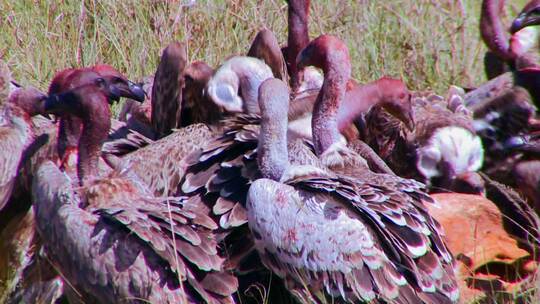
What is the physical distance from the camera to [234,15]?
24.6 feet

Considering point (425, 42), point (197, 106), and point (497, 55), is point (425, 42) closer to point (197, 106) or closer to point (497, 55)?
point (497, 55)

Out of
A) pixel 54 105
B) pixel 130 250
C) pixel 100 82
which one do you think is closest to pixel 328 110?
pixel 100 82

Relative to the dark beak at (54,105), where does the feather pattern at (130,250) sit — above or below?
below

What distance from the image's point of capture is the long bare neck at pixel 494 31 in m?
7.57

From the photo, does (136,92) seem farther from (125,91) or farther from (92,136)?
(92,136)

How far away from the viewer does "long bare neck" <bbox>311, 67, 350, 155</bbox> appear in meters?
5.73

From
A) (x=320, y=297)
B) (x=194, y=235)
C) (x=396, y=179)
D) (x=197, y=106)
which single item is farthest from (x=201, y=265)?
(x=197, y=106)

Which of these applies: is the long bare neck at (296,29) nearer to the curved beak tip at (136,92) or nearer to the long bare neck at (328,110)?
the long bare neck at (328,110)

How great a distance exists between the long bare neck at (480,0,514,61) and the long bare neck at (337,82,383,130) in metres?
1.62

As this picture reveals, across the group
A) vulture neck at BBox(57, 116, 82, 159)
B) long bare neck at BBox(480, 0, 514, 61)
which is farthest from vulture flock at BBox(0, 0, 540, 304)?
long bare neck at BBox(480, 0, 514, 61)

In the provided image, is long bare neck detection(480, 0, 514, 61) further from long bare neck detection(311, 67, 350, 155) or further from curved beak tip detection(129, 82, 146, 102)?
curved beak tip detection(129, 82, 146, 102)

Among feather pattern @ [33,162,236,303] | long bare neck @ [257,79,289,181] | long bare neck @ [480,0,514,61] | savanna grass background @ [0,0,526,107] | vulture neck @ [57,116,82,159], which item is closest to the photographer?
feather pattern @ [33,162,236,303]

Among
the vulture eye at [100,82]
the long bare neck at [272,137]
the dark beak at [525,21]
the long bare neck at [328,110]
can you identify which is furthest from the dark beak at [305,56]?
the dark beak at [525,21]

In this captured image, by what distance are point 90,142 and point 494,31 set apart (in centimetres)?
344
